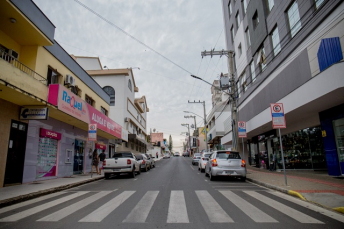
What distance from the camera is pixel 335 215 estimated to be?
17.1 ft

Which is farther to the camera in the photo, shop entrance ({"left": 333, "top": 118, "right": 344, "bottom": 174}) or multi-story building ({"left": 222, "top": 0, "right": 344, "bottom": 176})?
shop entrance ({"left": 333, "top": 118, "right": 344, "bottom": 174})

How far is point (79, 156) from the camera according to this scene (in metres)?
17.8

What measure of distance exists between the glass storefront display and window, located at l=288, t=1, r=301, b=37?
645 cm

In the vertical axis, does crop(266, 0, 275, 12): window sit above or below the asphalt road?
above

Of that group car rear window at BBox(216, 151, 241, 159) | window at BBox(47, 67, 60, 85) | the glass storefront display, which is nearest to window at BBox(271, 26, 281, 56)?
the glass storefront display

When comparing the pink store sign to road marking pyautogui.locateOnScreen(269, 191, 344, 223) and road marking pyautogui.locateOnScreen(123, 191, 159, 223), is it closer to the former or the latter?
road marking pyautogui.locateOnScreen(123, 191, 159, 223)

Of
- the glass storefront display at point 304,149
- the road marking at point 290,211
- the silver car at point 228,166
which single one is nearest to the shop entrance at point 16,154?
the silver car at point 228,166

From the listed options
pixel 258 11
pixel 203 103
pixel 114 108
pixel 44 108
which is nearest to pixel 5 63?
pixel 44 108

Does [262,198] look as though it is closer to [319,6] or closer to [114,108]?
[319,6]

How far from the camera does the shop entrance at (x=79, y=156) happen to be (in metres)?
17.0

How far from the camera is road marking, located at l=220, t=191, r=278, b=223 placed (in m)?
4.87

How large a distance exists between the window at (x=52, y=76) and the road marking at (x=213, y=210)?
11.0 metres

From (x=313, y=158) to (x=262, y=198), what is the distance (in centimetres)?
1066

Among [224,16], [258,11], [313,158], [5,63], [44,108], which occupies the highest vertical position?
[224,16]
